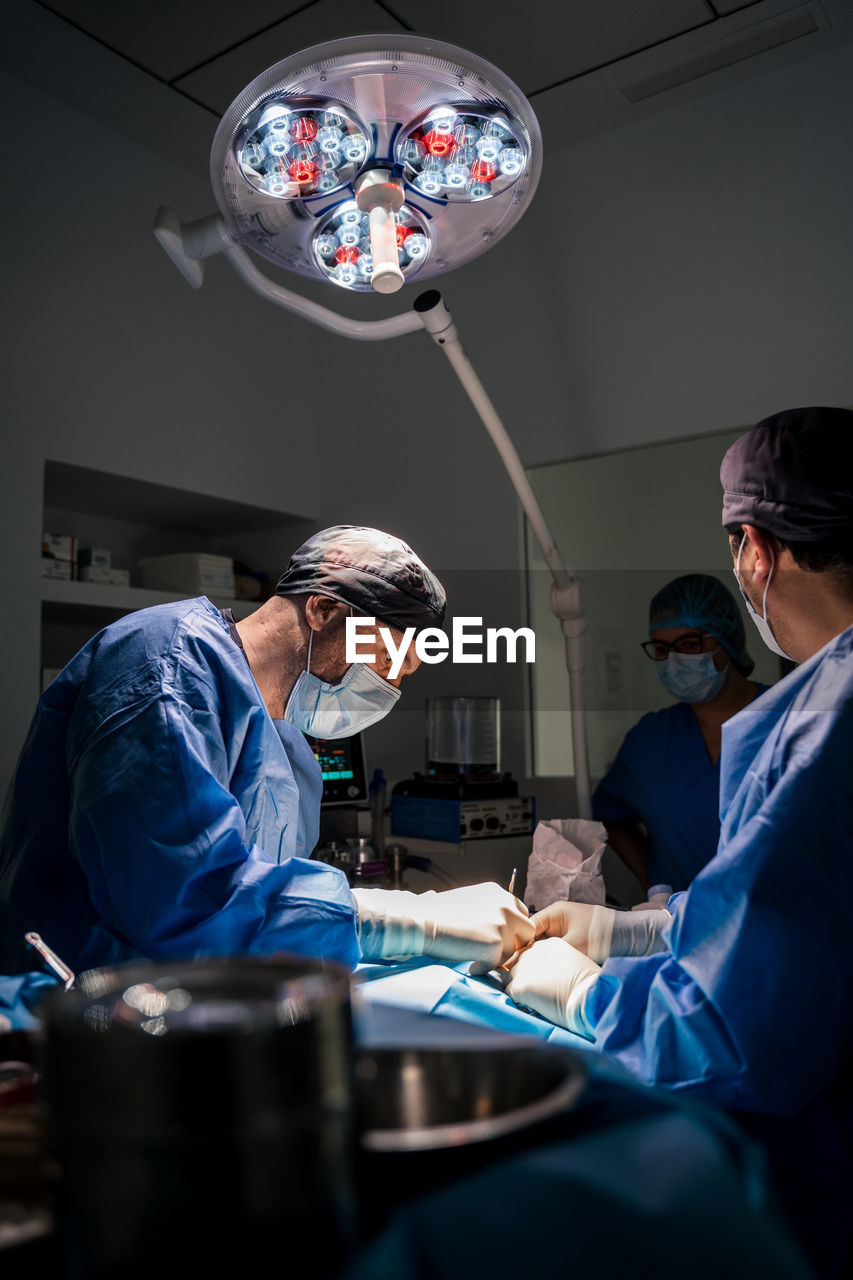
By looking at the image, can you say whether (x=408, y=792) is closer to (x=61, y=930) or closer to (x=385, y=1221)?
(x=61, y=930)

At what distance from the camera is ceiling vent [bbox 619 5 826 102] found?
2.40 metres

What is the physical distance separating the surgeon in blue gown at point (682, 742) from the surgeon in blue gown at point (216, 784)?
103cm

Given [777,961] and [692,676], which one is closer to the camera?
[777,961]

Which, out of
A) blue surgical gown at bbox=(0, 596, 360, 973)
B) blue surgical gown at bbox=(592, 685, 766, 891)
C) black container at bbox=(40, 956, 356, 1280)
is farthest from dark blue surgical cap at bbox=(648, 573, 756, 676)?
black container at bbox=(40, 956, 356, 1280)

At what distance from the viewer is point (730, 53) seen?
254cm

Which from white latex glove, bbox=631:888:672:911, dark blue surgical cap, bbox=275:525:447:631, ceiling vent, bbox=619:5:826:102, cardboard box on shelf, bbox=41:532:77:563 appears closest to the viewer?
dark blue surgical cap, bbox=275:525:447:631

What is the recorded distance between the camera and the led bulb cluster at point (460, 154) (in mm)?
1346

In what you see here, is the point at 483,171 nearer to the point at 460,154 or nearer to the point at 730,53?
the point at 460,154

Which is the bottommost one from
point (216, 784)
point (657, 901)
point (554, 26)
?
point (657, 901)

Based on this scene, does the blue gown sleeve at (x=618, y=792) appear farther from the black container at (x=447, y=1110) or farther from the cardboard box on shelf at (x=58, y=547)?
the black container at (x=447, y=1110)

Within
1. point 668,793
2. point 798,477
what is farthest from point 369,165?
point 668,793

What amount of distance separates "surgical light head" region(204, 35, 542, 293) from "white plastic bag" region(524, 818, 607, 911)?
139cm

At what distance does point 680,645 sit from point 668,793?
433mm

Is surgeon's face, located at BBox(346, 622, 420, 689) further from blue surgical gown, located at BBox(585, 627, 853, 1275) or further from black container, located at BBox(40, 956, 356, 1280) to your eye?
black container, located at BBox(40, 956, 356, 1280)
